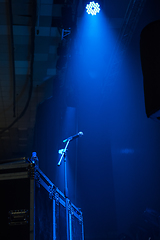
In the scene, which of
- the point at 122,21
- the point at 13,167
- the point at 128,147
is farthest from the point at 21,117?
the point at 13,167

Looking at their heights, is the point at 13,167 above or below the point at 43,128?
below

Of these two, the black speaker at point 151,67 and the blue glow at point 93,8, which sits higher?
A: the blue glow at point 93,8

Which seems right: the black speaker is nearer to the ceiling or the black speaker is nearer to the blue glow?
the blue glow

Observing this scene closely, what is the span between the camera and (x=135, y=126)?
Answer: 4.57 meters

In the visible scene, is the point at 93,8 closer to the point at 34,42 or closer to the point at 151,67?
the point at 34,42

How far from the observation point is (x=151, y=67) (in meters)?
1.52

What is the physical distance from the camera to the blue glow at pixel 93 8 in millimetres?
3586

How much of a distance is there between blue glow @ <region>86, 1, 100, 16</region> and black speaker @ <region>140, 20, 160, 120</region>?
2.23 meters

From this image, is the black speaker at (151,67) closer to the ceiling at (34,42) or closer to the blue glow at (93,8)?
the blue glow at (93,8)

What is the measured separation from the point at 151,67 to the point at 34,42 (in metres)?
3.66

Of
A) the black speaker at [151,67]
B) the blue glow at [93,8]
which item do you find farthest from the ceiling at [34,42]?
the black speaker at [151,67]

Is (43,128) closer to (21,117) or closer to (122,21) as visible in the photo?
(21,117)

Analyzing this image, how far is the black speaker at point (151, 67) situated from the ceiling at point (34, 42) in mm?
2376

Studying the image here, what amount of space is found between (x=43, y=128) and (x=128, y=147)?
311 cm
